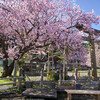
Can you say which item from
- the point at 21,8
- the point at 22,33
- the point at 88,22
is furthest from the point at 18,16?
the point at 88,22

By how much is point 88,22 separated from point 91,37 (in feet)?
5.08

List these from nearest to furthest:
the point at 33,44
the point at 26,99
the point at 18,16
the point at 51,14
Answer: the point at 26,99, the point at 18,16, the point at 51,14, the point at 33,44

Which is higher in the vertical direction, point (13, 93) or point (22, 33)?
point (22, 33)

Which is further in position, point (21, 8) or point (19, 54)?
point (19, 54)

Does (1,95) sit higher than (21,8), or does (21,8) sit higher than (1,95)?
(21,8)

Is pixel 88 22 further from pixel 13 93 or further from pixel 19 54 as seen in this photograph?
pixel 13 93

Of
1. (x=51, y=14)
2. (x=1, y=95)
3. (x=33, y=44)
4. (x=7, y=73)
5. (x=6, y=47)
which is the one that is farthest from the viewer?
(x=6, y=47)

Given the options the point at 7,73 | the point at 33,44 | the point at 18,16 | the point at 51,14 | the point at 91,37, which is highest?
the point at 51,14

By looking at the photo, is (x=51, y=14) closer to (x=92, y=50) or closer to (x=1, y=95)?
(x=92, y=50)

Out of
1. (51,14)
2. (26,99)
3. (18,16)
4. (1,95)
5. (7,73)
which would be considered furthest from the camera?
(7,73)

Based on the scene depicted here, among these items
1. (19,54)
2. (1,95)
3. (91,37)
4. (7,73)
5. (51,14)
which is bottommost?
(1,95)

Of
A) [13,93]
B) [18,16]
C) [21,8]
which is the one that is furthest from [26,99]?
[21,8]

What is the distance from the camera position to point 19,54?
10391 mm

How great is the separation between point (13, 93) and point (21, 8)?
6520 mm
